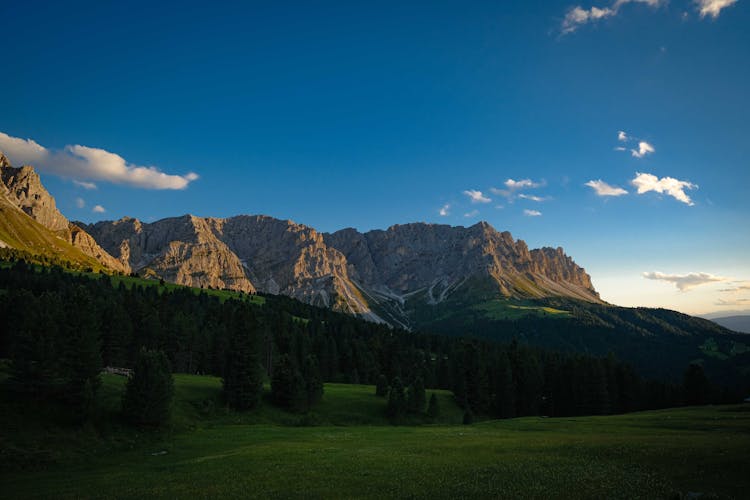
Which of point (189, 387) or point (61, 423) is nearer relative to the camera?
point (61, 423)

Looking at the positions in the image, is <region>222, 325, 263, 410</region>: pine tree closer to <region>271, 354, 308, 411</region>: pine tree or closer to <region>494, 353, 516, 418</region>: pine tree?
<region>271, 354, 308, 411</region>: pine tree

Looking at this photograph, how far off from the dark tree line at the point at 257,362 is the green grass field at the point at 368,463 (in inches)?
327

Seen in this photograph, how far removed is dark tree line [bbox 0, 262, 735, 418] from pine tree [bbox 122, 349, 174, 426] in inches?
147

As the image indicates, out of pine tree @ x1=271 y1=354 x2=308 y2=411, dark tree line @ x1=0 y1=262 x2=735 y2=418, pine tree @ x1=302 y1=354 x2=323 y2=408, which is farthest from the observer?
pine tree @ x1=302 y1=354 x2=323 y2=408

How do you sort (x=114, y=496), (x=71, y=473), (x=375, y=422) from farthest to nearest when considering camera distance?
(x=375, y=422) → (x=71, y=473) → (x=114, y=496)

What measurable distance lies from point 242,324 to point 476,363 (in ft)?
207

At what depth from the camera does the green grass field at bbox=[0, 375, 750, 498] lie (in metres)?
23.7

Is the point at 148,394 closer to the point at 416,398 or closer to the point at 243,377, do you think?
the point at 243,377

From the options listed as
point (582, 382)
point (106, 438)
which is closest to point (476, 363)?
Result: point (582, 382)

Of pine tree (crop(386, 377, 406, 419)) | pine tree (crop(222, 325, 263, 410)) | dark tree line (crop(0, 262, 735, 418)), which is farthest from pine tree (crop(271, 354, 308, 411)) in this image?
pine tree (crop(386, 377, 406, 419))

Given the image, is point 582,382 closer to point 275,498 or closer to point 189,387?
point 189,387

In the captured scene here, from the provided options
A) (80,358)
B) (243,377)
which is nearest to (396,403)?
(243,377)

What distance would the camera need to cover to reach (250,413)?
79.8 metres

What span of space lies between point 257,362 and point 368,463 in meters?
57.0
